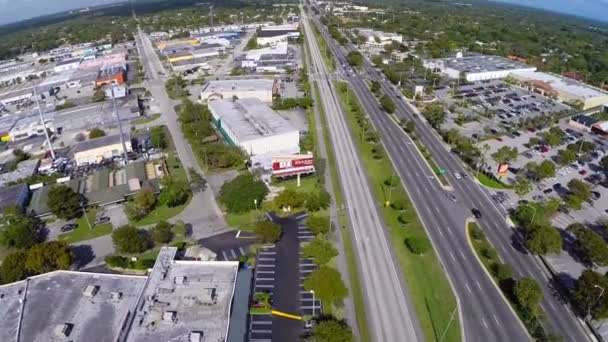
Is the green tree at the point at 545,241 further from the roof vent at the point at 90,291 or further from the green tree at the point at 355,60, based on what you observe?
A: the green tree at the point at 355,60

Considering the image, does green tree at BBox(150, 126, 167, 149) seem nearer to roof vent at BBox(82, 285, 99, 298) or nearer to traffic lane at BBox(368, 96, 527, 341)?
roof vent at BBox(82, 285, 99, 298)

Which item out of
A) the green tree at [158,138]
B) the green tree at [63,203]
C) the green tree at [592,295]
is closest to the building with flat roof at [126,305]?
the green tree at [63,203]

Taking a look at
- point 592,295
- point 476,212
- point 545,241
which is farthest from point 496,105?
point 592,295

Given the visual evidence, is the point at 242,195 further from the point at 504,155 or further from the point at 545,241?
the point at 504,155

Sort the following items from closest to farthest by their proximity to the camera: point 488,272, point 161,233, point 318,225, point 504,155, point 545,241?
1. point 488,272
2. point 545,241
3. point 161,233
4. point 318,225
5. point 504,155

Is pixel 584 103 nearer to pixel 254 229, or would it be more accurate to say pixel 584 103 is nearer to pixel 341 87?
pixel 341 87

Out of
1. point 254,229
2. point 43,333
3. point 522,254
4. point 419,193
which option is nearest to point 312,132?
point 419,193

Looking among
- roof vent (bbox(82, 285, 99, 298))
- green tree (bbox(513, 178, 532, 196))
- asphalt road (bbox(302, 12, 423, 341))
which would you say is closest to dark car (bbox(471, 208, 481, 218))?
green tree (bbox(513, 178, 532, 196))
